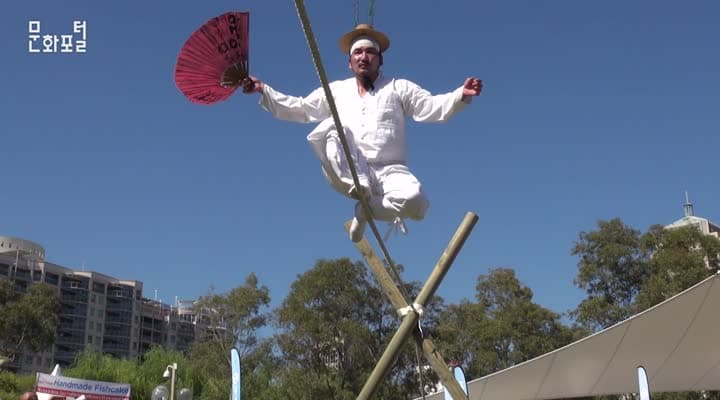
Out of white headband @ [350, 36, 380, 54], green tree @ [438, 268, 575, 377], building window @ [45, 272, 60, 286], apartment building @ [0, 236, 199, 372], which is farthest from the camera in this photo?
building window @ [45, 272, 60, 286]

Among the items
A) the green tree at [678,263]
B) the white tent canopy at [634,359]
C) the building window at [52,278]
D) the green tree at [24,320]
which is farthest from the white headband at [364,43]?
the building window at [52,278]

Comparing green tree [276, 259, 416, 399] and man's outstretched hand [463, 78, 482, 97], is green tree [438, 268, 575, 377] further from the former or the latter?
man's outstretched hand [463, 78, 482, 97]

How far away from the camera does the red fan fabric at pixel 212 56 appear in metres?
3.89

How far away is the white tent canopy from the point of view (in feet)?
36.1

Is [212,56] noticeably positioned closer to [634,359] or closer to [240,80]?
[240,80]

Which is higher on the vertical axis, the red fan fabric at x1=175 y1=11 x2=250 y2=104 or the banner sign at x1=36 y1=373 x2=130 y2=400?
the banner sign at x1=36 y1=373 x2=130 y2=400

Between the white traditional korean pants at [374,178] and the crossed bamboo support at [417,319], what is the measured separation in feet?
2.07

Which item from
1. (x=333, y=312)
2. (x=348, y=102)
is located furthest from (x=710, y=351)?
(x=333, y=312)

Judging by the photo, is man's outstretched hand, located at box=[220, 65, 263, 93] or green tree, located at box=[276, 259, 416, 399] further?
green tree, located at box=[276, 259, 416, 399]

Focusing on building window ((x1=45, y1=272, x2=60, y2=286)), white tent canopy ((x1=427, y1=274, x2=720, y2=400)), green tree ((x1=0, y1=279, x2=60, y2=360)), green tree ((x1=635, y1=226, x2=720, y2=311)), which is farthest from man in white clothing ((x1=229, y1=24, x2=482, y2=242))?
building window ((x1=45, y1=272, x2=60, y2=286))

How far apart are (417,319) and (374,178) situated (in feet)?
3.40

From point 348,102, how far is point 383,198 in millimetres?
593

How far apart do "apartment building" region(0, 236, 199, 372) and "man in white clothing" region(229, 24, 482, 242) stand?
56681 millimetres

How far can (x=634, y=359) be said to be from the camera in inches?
490
